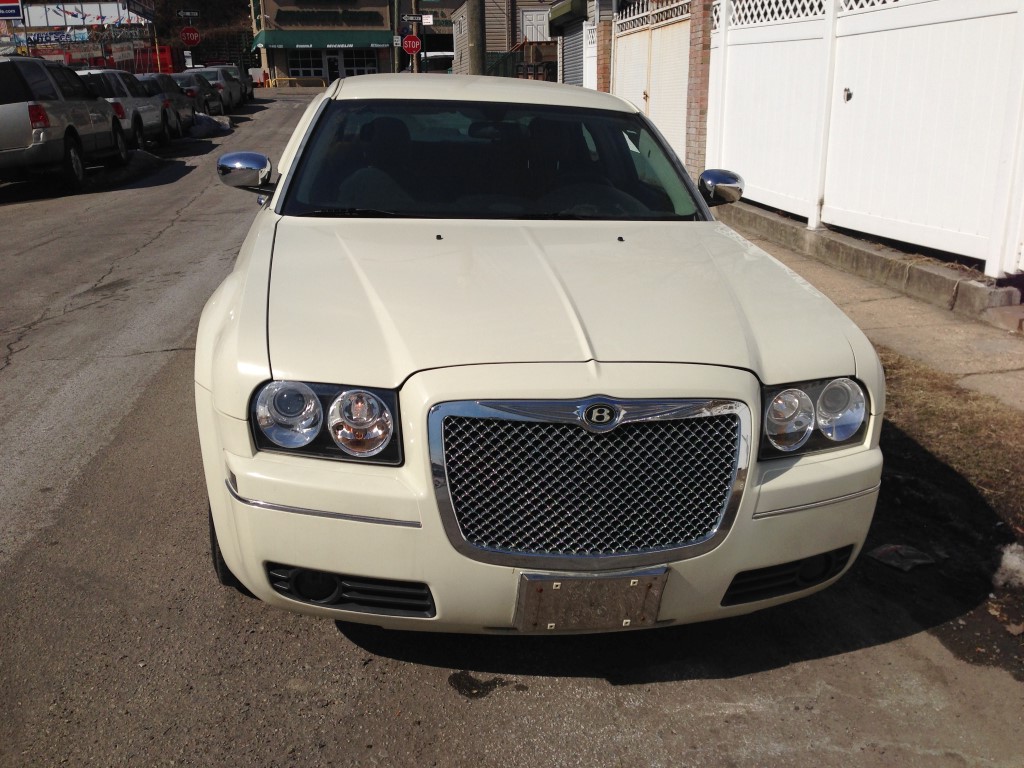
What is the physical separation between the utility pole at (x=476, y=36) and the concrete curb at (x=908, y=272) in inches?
513

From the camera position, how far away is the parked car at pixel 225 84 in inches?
1340

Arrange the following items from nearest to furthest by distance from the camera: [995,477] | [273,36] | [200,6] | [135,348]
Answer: [995,477]
[135,348]
[273,36]
[200,6]

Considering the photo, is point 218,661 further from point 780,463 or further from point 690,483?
point 780,463

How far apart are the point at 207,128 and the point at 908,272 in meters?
22.3

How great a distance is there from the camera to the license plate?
258cm

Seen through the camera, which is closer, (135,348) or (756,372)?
(756,372)

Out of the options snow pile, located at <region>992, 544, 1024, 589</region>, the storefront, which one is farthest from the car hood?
the storefront

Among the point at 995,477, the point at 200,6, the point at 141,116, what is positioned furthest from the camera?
the point at 200,6

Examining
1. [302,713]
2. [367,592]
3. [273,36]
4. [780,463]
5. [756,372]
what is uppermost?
[273,36]

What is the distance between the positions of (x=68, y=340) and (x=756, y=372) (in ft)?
18.2

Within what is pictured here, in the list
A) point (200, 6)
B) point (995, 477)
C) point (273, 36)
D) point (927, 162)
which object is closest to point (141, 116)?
point (927, 162)

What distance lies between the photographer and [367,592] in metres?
2.68

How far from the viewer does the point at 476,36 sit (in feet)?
71.5

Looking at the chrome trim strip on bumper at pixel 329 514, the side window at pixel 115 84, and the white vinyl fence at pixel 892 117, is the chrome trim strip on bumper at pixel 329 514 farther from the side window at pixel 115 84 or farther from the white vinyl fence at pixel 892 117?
the side window at pixel 115 84
